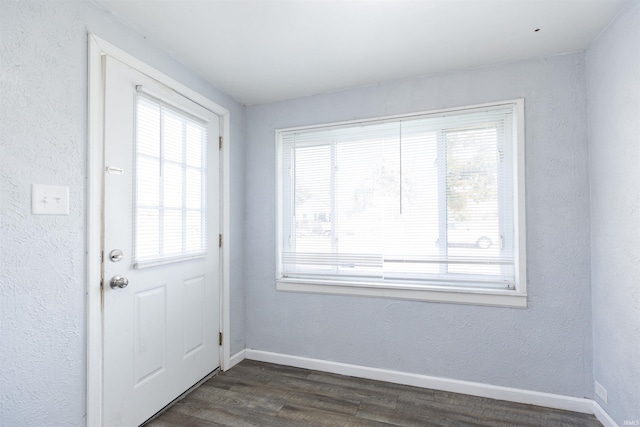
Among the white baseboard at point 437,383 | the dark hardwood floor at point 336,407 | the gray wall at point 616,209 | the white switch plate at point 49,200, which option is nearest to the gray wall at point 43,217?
the white switch plate at point 49,200

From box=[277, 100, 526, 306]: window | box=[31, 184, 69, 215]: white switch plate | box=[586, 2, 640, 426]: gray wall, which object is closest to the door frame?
box=[31, 184, 69, 215]: white switch plate

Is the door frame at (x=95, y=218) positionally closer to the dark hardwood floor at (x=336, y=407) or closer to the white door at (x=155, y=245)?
the white door at (x=155, y=245)

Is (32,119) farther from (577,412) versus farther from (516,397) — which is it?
(577,412)

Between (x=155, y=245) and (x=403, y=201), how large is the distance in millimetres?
1833

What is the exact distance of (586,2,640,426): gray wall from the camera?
1646 mm

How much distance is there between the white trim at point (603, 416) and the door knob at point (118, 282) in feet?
9.56

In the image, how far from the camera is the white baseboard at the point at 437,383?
83.6 inches

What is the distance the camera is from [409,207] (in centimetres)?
254

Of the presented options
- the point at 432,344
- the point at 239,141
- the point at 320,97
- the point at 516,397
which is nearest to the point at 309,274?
the point at 432,344

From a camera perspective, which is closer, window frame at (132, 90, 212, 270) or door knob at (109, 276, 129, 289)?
door knob at (109, 276, 129, 289)

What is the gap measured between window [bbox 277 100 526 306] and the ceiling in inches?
15.8

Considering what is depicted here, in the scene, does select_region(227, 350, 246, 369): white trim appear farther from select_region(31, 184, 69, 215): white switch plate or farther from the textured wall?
select_region(31, 184, 69, 215): white switch plate

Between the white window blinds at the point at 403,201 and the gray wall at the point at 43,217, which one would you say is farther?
the white window blinds at the point at 403,201

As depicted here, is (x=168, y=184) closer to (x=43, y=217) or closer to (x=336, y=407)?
(x=43, y=217)
